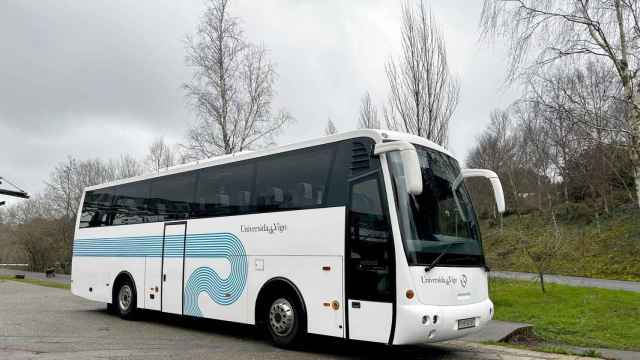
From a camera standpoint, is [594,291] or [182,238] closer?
[182,238]

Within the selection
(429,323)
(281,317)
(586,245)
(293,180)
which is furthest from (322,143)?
(586,245)

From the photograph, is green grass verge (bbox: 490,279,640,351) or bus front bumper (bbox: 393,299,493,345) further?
green grass verge (bbox: 490,279,640,351)

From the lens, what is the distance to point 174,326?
12.8m

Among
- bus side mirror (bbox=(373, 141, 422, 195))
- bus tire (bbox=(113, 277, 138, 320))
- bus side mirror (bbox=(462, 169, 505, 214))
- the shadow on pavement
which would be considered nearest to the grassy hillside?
bus side mirror (bbox=(462, 169, 505, 214))

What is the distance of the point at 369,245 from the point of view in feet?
26.9

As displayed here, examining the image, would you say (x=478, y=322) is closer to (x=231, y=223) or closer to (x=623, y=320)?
(x=231, y=223)

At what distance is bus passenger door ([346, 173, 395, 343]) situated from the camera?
25.7ft

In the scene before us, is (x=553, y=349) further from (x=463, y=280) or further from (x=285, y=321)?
(x=285, y=321)

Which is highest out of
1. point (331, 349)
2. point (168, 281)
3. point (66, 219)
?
point (66, 219)

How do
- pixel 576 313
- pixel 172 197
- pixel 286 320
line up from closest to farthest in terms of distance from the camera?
pixel 286 320, pixel 172 197, pixel 576 313

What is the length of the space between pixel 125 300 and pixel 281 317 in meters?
6.37

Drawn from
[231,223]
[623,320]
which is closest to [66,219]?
[231,223]

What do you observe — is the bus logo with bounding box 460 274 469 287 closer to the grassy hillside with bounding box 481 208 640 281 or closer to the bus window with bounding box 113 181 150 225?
the bus window with bounding box 113 181 150 225

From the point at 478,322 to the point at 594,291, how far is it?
37.3 ft
